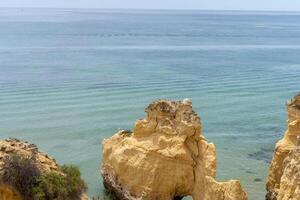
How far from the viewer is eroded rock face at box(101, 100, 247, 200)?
1881 centimetres

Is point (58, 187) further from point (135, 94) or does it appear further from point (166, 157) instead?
point (135, 94)

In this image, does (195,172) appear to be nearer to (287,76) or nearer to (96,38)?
(287,76)

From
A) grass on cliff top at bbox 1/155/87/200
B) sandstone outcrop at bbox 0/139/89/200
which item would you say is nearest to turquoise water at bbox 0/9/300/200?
sandstone outcrop at bbox 0/139/89/200

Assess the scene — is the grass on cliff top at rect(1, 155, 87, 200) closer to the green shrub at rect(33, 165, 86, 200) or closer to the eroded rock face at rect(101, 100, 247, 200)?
the green shrub at rect(33, 165, 86, 200)

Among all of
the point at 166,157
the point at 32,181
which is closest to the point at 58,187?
the point at 32,181

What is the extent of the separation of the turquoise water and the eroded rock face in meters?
3.54

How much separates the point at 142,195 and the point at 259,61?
49877 mm

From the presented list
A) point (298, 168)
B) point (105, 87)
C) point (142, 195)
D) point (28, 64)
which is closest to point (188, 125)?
point (142, 195)

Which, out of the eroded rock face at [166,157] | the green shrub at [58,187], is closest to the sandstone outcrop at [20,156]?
the green shrub at [58,187]

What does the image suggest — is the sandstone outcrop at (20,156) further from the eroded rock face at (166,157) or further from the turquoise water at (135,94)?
the turquoise water at (135,94)

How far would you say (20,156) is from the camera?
52.4 ft

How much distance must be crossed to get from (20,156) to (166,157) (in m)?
5.42

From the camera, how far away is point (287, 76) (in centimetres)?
5406

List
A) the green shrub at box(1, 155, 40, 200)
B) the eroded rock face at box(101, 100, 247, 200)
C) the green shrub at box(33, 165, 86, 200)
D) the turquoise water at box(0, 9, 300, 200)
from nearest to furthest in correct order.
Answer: the green shrub at box(1, 155, 40, 200), the green shrub at box(33, 165, 86, 200), the eroded rock face at box(101, 100, 247, 200), the turquoise water at box(0, 9, 300, 200)
